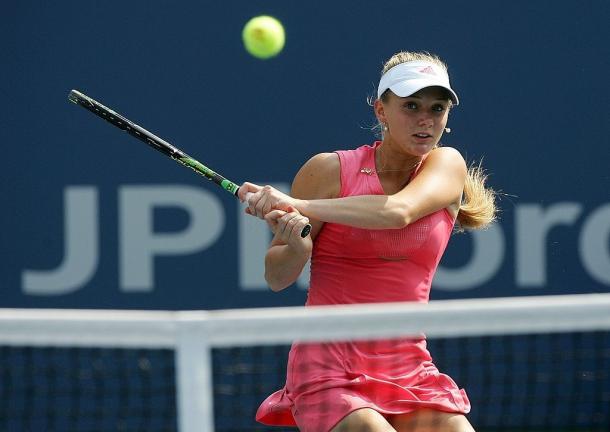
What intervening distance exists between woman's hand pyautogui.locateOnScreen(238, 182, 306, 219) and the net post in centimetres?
63

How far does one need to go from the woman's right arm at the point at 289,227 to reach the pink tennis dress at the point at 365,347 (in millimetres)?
32

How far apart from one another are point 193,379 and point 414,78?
3.49 feet

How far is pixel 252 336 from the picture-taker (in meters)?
2.85

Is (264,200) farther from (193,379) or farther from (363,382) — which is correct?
(193,379)

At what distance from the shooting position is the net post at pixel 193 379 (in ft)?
9.27

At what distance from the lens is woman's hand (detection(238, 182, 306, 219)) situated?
339cm

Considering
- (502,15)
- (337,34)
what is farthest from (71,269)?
(502,15)

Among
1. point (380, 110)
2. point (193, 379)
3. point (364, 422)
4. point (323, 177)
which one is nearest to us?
point (193, 379)

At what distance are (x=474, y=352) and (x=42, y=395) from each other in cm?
198

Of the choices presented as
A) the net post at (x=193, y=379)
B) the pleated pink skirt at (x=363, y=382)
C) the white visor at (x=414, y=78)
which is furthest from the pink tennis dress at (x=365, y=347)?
the net post at (x=193, y=379)

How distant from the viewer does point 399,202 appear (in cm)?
331

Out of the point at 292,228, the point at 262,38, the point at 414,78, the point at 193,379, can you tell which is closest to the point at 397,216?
the point at 292,228

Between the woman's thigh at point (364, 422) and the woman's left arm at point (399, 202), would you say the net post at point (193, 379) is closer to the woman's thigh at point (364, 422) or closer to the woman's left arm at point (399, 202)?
the woman's thigh at point (364, 422)

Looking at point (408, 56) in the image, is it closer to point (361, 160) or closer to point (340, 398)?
point (361, 160)
